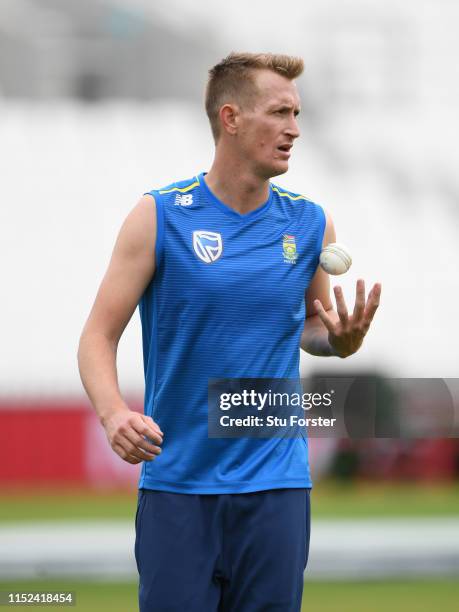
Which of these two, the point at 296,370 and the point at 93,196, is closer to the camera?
the point at 296,370

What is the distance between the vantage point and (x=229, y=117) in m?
3.50

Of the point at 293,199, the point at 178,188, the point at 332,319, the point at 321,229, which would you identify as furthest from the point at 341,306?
the point at 178,188

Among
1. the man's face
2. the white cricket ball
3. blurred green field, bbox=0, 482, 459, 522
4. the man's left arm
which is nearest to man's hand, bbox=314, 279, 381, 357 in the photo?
the man's left arm

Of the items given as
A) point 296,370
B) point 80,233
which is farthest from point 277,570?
point 80,233

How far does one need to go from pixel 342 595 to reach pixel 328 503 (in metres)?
6.66

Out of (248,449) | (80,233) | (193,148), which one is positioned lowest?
(248,449)

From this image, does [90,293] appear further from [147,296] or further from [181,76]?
[147,296]

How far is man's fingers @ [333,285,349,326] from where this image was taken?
3143 millimetres

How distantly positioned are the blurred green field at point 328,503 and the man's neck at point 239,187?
970 cm

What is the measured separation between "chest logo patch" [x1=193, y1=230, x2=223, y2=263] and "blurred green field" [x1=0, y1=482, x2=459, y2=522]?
385 inches

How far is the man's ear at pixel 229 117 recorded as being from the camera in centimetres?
348

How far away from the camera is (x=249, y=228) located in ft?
11.2

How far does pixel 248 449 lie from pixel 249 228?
656 mm

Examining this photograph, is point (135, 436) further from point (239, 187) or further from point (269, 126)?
point (269, 126)
